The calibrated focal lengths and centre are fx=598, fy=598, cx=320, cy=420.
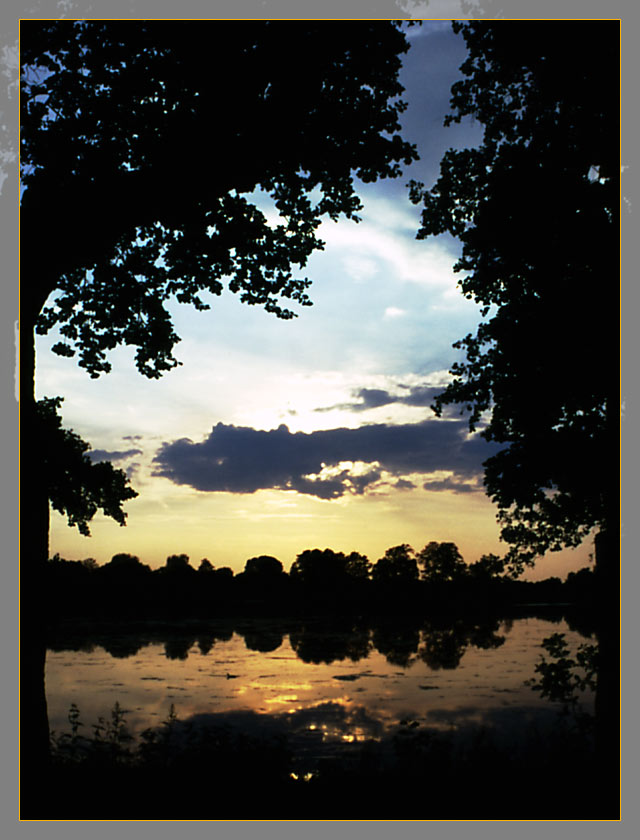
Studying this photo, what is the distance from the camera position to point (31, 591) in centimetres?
961

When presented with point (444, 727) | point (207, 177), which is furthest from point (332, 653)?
point (207, 177)

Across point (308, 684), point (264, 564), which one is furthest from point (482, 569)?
point (308, 684)

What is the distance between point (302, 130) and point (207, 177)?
2.24m

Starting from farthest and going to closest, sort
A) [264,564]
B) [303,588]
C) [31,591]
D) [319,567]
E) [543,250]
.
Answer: [264,564] < [319,567] < [303,588] < [543,250] < [31,591]

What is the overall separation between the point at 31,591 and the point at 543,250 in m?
12.0

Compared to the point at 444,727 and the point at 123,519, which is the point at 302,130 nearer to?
the point at 123,519

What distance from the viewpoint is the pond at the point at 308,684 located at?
626 inches

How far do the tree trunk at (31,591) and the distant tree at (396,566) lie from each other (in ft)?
386

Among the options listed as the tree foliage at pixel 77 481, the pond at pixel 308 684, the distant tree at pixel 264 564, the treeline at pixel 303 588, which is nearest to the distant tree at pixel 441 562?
the treeline at pixel 303 588

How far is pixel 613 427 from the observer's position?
39.6ft

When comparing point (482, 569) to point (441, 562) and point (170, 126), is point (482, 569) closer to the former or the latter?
point (441, 562)

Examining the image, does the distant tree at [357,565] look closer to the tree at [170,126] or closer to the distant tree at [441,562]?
the distant tree at [441,562]

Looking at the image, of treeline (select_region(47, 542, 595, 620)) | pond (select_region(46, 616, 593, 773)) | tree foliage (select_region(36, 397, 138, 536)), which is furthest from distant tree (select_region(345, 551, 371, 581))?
tree foliage (select_region(36, 397, 138, 536))

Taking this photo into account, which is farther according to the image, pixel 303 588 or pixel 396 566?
pixel 396 566
